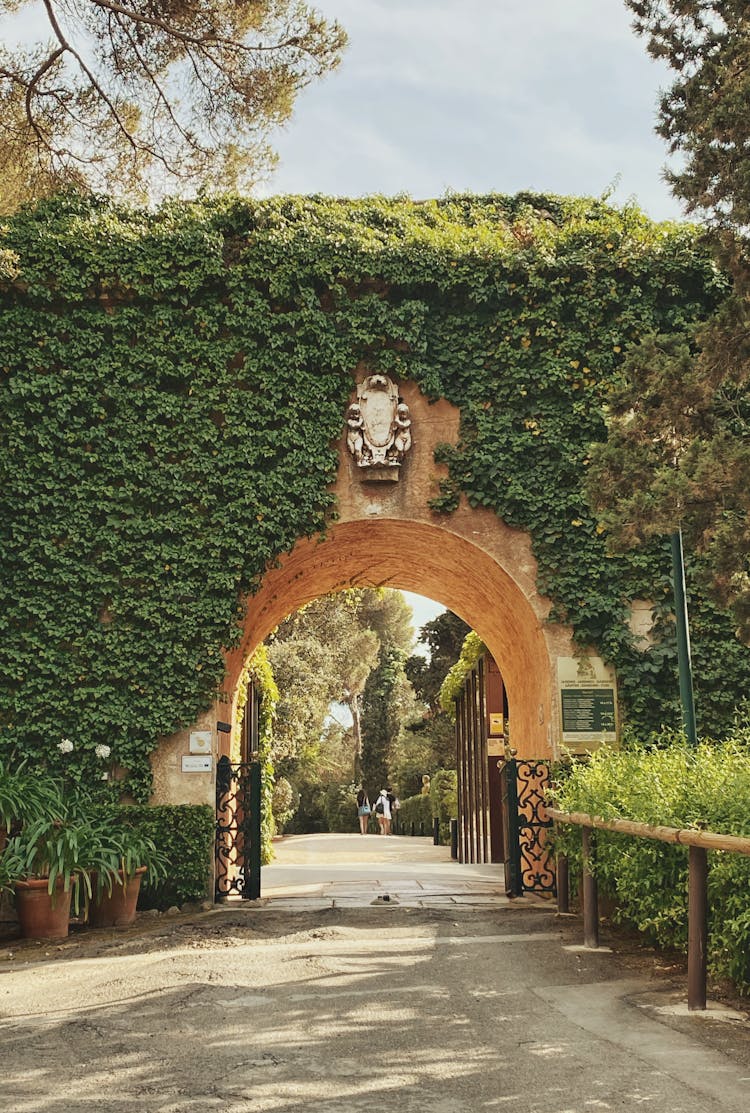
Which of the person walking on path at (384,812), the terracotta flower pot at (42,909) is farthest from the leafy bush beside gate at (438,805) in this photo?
the terracotta flower pot at (42,909)

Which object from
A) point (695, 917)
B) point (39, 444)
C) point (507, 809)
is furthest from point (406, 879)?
point (695, 917)

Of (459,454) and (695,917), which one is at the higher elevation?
(459,454)

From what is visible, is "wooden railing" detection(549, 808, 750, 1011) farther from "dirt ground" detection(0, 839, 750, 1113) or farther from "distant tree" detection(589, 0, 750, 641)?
"distant tree" detection(589, 0, 750, 641)

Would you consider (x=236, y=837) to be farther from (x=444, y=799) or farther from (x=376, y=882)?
(x=444, y=799)

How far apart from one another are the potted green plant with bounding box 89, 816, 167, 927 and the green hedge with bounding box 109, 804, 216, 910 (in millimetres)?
400

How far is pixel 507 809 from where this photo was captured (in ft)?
34.1

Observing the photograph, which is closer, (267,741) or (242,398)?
(242,398)

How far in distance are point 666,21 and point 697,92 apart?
591mm

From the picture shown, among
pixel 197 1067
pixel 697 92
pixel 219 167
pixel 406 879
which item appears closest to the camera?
pixel 197 1067

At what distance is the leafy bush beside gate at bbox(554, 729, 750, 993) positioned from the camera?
4.93m

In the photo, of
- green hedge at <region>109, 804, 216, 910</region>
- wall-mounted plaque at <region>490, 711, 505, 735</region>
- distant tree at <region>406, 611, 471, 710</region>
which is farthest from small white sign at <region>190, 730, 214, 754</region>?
distant tree at <region>406, 611, 471, 710</region>

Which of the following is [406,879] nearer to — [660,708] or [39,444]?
[660,708]

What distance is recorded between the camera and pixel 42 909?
832 cm

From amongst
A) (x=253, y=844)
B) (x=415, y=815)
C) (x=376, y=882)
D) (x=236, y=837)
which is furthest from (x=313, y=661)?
(x=253, y=844)
